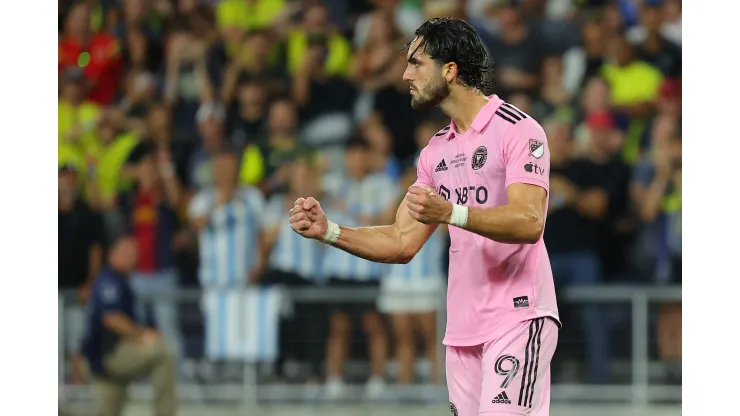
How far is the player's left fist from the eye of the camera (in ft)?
17.9

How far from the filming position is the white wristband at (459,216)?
18.1ft

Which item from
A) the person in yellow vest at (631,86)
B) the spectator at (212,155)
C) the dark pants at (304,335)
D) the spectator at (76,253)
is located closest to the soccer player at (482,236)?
the dark pants at (304,335)

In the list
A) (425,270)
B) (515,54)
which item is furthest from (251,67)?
(425,270)

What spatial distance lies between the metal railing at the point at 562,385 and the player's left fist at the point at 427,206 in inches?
225

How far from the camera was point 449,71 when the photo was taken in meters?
6.18

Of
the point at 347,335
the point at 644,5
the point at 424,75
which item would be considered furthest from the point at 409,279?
the point at 424,75

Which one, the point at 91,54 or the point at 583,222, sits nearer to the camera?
the point at 583,222

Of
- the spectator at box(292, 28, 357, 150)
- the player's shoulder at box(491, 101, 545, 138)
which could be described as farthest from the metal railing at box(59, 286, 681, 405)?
the player's shoulder at box(491, 101, 545, 138)

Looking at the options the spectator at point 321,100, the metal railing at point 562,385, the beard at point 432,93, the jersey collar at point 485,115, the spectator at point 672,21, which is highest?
the spectator at point 672,21

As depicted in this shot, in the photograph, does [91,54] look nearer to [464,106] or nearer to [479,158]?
[464,106]

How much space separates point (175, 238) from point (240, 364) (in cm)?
161

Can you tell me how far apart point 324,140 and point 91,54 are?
10.5 feet

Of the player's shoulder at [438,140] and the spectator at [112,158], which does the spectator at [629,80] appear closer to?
the spectator at [112,158]

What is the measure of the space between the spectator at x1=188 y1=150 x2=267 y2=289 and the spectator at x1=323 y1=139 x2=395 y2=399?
2.29 feet
